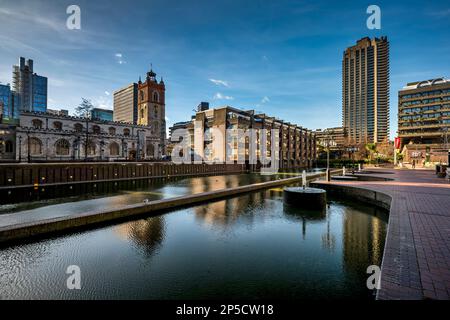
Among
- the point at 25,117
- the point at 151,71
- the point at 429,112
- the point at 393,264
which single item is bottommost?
the point at 393,264

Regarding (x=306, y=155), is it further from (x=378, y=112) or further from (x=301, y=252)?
(x=378, y=112)

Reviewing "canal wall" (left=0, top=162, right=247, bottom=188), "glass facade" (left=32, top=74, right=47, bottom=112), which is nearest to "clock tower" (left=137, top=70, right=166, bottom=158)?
"canal wall" (left=0, top=162, right=247, bottom=188)

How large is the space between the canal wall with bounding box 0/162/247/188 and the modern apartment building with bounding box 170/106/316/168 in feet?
50.9

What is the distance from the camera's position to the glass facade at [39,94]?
154 m

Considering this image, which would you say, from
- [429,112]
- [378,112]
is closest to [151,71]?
[429,112]

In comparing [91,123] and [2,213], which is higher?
[91,123]

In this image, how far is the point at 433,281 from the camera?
407 centimetres

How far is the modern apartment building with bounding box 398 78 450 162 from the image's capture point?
7712 centimetres

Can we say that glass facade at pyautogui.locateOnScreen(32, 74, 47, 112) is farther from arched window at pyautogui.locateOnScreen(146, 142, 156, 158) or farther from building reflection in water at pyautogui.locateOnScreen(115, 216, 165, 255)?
building reflection in water at pyautogui.locateOnScreen(115, 216, 165, 255)

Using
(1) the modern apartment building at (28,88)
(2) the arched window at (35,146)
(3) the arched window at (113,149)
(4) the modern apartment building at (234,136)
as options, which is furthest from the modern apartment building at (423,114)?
(1) the modern apartment building at (28,88)

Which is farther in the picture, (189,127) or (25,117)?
(189,127)

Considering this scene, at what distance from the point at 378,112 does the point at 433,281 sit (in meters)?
190

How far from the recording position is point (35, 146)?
42125 millimetres

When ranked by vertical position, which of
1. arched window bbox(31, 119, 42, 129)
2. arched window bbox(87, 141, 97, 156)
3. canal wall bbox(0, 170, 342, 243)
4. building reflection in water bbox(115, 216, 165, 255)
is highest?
arched window bbox(31, 119, 42, 129)
